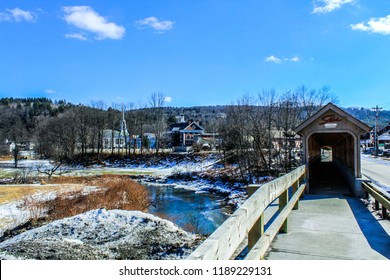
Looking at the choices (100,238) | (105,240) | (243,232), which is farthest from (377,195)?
(100,238)

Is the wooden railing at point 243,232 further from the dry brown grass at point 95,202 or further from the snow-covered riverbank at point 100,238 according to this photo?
the dry brown grass at point 95,202

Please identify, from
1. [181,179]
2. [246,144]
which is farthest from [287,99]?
[181,179]

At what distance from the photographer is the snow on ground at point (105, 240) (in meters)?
7.41

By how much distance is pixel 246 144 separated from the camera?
3066cm

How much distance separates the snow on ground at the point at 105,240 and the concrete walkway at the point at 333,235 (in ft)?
9.23

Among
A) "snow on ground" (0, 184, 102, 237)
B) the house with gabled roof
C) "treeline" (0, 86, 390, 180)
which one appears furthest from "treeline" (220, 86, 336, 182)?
the house with gabled roof

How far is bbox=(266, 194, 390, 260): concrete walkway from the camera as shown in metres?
4.73

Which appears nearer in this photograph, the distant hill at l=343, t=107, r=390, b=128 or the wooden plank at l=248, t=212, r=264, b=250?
the wooden plank at l=248, t=212, r=264, b=250

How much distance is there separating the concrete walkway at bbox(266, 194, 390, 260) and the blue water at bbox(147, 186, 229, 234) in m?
5.93

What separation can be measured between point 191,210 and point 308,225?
13462 millimetres

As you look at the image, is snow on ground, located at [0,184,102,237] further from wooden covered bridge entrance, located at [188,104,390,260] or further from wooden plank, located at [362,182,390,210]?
wooden plank, located at [362,182,390,210]

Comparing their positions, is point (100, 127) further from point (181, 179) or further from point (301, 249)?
point (301, 249)

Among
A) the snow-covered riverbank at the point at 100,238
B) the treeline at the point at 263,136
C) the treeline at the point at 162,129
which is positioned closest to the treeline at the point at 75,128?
the treeline at the point at 162,129

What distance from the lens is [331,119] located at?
998 cm
